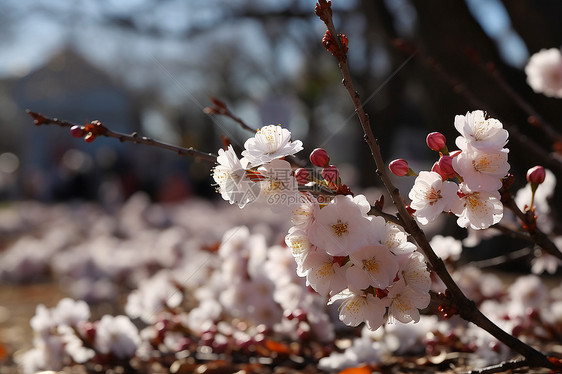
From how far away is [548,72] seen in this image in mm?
2182

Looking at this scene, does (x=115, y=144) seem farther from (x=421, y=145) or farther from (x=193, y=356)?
(x=193, y=356)

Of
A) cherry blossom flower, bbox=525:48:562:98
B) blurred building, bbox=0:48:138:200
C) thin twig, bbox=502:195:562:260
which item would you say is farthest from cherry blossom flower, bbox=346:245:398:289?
blurred building, bbox=0:48:138:200

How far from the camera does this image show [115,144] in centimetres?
1917

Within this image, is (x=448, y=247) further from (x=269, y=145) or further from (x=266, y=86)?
(x=266, y=86)

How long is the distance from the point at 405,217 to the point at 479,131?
0.23 metres

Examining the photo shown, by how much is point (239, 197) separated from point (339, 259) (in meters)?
0.25

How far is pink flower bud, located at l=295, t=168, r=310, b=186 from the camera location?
105cm

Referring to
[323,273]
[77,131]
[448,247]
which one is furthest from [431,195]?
[77,131]

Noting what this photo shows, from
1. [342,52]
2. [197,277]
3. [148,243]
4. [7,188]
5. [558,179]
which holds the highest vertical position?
[7,188]

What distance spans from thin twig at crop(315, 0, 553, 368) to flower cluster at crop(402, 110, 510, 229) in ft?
0.11

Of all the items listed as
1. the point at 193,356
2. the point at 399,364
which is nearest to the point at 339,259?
the point at 399,364

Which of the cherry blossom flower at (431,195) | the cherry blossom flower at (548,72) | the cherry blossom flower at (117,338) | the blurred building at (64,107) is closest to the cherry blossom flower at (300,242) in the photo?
the cherry blossom flower at (431,195)

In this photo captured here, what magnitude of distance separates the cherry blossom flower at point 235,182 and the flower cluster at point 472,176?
1.06 feet

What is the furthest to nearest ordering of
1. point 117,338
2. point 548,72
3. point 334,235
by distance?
point 548,72 → point 117,338 → point 334,235
